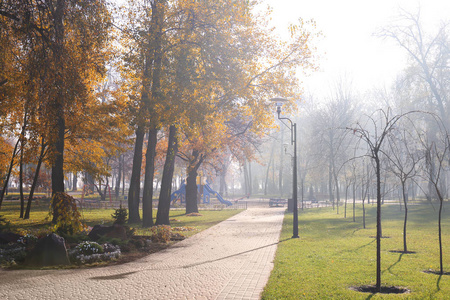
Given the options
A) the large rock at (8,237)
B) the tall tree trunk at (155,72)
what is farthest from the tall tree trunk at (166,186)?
the large rock at (8,237)

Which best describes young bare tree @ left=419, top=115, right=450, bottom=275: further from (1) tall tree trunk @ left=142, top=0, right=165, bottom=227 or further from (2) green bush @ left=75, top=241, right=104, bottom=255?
(1) tall tree trunk @ left=142, top=0, right=165, bottom=227

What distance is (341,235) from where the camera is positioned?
17062 millimetres

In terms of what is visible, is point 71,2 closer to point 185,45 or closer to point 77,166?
point 185,45

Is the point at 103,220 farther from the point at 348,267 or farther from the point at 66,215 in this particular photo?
the point at 348,267

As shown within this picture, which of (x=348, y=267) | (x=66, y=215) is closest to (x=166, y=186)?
(x=66, y=215)

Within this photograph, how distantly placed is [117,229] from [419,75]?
3564cm

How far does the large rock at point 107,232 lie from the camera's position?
13.4m

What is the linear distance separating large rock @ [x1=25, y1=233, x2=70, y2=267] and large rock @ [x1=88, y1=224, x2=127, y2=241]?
2.68m

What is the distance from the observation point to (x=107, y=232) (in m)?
13.7

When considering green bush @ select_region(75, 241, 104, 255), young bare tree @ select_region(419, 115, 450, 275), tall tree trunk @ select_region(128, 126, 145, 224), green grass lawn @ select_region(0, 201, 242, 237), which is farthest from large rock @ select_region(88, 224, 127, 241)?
young bare tree @ select_region(419, 115, 450, 275)

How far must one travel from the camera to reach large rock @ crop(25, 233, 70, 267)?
33.7 ft

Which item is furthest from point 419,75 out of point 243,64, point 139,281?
point 139,281

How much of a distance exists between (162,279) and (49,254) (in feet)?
11.7

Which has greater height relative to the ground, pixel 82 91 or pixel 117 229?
pixel 82 91
